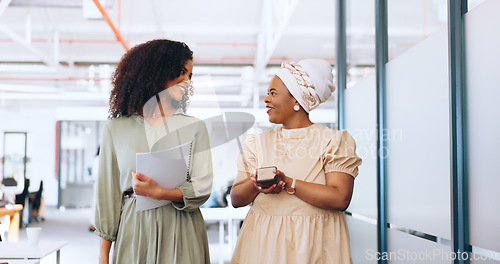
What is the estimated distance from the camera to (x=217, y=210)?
16.6ft

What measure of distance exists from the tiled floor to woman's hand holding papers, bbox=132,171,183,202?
4666 millimetres

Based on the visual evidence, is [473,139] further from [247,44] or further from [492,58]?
[247,44]

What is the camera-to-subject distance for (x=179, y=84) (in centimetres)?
162

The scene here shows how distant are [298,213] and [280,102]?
37cm

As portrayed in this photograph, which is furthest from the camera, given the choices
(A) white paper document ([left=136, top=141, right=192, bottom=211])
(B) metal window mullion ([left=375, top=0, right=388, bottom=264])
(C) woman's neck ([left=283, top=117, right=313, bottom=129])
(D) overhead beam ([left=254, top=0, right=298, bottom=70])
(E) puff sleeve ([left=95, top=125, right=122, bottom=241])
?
(D) overhead beam ([left=254, top=0, right=298, bottom=70])

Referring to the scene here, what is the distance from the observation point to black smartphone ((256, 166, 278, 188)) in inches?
58.6

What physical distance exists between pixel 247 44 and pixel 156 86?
7.86 m

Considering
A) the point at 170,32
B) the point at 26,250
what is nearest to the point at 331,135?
the point at 26,250

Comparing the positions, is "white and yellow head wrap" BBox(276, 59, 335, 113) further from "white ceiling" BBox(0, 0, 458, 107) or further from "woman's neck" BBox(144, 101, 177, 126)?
"white ceiling" BBox(0, 0, 458, 107)

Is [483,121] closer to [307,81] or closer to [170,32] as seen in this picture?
[307,81]

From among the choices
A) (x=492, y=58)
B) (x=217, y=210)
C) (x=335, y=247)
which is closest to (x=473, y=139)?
(x=492, y=58)

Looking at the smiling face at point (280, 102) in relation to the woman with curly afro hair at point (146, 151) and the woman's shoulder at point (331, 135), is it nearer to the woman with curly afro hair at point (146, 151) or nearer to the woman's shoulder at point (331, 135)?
the woman's shoulder at point (331, 135)

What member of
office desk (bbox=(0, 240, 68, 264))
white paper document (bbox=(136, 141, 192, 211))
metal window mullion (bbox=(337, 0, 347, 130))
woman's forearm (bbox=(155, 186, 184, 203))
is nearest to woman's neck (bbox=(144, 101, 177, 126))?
white paper document (bbox=(136, 141, 192, 211))

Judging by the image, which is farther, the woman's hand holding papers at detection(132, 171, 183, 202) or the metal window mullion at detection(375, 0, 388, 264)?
the metal window mullion at detection(375, 0, 388, 264)
